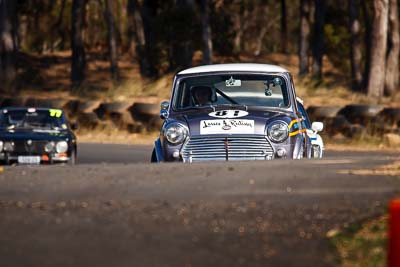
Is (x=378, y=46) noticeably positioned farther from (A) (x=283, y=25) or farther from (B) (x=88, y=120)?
(A) (x=283, y=25)

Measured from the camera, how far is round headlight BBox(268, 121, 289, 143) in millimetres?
14609

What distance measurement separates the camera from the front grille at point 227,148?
14.7 metres

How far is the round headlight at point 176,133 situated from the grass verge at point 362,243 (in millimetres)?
5653

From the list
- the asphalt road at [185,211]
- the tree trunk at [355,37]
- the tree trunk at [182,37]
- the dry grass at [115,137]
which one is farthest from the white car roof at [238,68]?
the tree trunk at [355,37]

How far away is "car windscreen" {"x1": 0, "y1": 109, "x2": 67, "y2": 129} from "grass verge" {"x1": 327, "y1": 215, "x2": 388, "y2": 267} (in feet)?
41.2

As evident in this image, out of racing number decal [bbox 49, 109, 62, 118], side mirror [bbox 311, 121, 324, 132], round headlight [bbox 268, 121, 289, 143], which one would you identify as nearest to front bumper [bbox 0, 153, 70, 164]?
racing number decal [bbox 49, 109, 62, 118]

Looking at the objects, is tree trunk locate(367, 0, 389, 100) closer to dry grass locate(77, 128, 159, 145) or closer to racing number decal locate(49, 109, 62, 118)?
dry grass locate(77, 128, 159, 145)

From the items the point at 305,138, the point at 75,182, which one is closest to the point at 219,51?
the point at 305,138

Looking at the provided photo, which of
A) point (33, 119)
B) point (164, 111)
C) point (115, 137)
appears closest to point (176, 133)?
point (164, 111)

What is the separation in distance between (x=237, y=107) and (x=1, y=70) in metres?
29.9

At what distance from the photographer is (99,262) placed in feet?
26.1

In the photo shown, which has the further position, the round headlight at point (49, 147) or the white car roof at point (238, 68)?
the round headlight at point (49, 147)

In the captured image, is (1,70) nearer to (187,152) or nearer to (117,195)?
(187,152)

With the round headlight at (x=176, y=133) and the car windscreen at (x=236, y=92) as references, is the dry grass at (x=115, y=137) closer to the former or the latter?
the car windscreen at (x=236, y=92)
